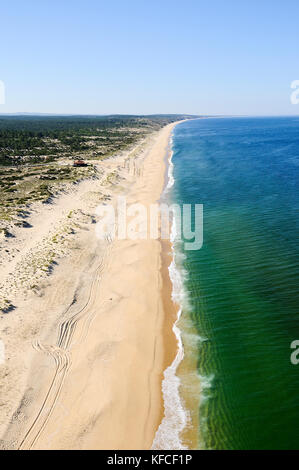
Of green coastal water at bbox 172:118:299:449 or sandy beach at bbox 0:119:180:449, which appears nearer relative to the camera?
sandy beach at bbox 0:119:180:449

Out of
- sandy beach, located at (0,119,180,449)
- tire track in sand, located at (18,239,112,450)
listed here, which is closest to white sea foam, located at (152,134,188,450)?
sandy beach, located at (0,119,180,449)

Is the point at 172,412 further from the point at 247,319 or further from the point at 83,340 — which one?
the point at 247,319

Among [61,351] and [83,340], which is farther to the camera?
[83,340]

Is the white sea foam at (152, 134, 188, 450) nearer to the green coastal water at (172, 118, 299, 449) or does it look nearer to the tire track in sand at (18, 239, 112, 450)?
the green coastal water at (172, 118, 299, 449)

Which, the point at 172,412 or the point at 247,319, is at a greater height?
the point at 247,319

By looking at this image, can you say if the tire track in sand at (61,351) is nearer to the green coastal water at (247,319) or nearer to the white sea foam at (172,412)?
the white sea foam at (172,412)

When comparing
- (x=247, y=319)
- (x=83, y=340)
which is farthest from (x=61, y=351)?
(x=247, y=319)
